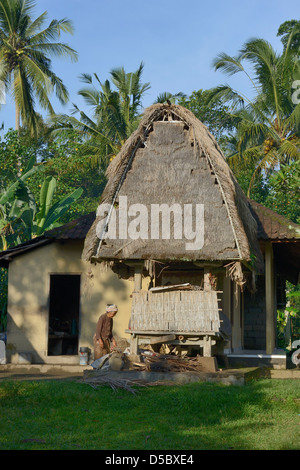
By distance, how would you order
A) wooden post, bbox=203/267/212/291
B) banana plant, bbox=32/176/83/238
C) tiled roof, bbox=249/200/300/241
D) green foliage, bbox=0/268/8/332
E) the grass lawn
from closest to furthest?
the grass lawn < wooden post, bbox=203/267/212/291 < tiled roof, bbox=249/200/300/241 < green foliage, bbox=0/268/8/332 < banana plant, bbox=32/176/83/238

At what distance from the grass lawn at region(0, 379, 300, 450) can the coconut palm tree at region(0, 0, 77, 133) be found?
1764cm

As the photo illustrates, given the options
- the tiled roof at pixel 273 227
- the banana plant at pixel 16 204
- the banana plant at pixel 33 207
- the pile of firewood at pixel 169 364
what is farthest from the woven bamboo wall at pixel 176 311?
the banana plant at pixel 33 207

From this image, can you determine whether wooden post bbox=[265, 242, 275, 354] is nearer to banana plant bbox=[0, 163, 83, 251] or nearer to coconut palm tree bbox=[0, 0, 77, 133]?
banana plant bbox=[0, 163, 83, 251]

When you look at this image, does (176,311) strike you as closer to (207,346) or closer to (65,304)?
(207,346)

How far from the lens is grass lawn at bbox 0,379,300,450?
711cm

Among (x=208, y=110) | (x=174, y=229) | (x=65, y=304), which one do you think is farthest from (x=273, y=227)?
(x=208, y=110)

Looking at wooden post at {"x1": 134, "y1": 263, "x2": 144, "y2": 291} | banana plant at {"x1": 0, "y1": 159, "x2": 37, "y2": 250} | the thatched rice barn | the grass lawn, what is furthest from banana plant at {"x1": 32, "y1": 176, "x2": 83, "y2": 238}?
the grass lawn

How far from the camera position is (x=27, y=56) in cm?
2592

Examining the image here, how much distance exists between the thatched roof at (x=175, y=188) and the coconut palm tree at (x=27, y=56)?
14119 mm

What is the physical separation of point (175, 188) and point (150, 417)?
4980mm

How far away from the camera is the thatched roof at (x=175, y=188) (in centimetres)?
1155

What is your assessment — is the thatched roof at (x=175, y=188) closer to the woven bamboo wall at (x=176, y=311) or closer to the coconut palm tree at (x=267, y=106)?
the woven bamboo wall at (x=176, y=311)

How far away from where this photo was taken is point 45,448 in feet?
22.4
